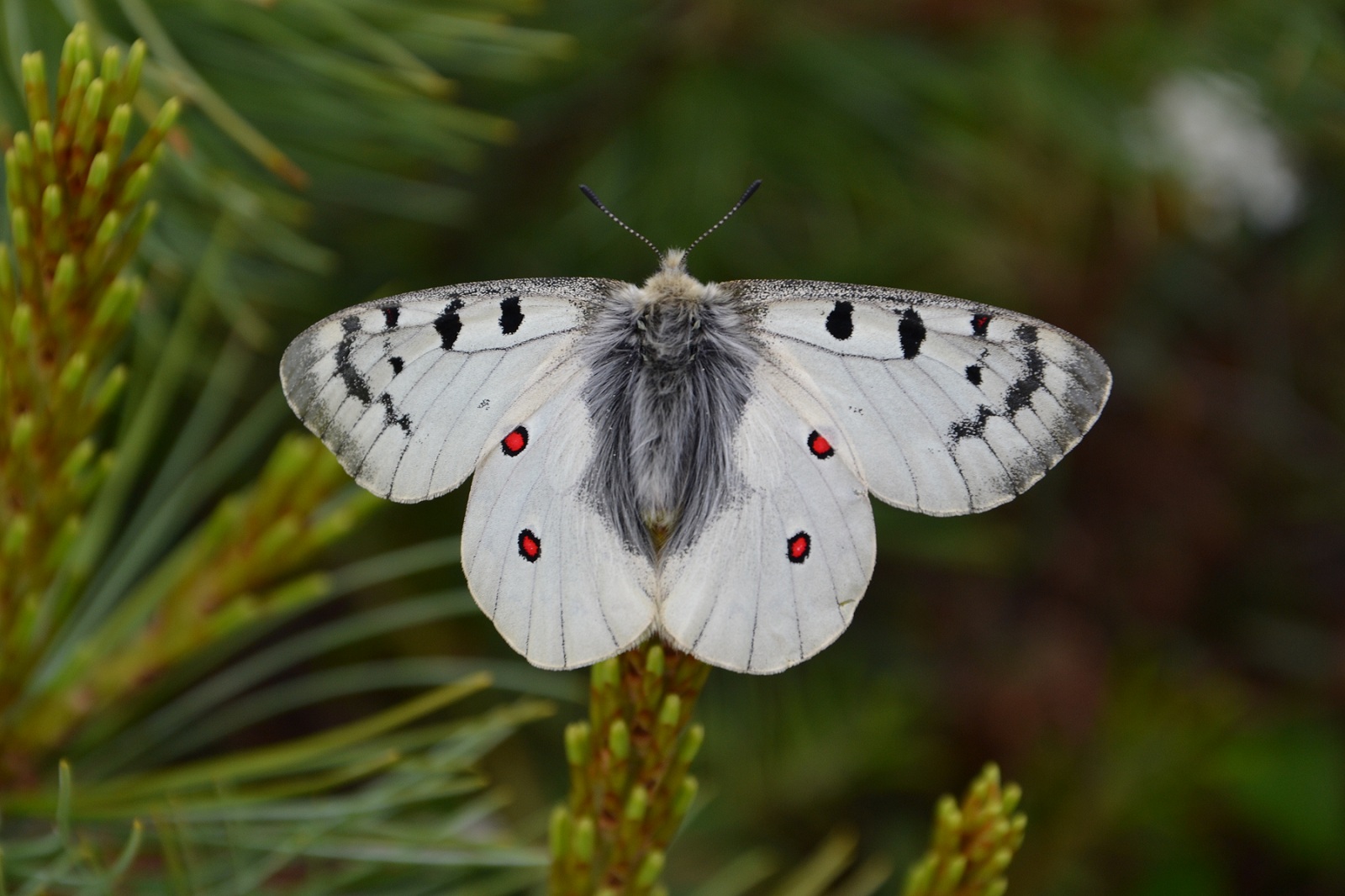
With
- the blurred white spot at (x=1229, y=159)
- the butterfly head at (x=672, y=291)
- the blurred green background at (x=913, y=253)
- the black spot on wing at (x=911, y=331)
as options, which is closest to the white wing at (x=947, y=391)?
the black spot on wing at (x=911, y=331)

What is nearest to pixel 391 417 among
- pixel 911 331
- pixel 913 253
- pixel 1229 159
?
pixel 911 331

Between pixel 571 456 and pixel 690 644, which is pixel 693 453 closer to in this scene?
pixel 571 456

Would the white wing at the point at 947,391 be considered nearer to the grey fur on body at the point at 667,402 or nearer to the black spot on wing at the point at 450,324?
the grey fur on body at the point at 667,402

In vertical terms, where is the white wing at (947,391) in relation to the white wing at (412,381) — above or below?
above

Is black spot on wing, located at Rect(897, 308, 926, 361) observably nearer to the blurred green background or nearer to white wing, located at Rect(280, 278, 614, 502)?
white wing, located at Rect(280, 278, 614, 502)

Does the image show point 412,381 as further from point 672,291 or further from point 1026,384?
point 1026,384

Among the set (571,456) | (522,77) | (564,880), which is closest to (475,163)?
(522,77)

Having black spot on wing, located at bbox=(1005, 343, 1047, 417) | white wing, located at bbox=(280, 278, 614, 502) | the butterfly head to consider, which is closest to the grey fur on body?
the butterfly head

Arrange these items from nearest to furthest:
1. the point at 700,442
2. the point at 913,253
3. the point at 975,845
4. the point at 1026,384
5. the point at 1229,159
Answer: the point at 975,845 < the point at 1026,384 < the point at 700,442 < the point at 913,253 < the point at 1229,159
